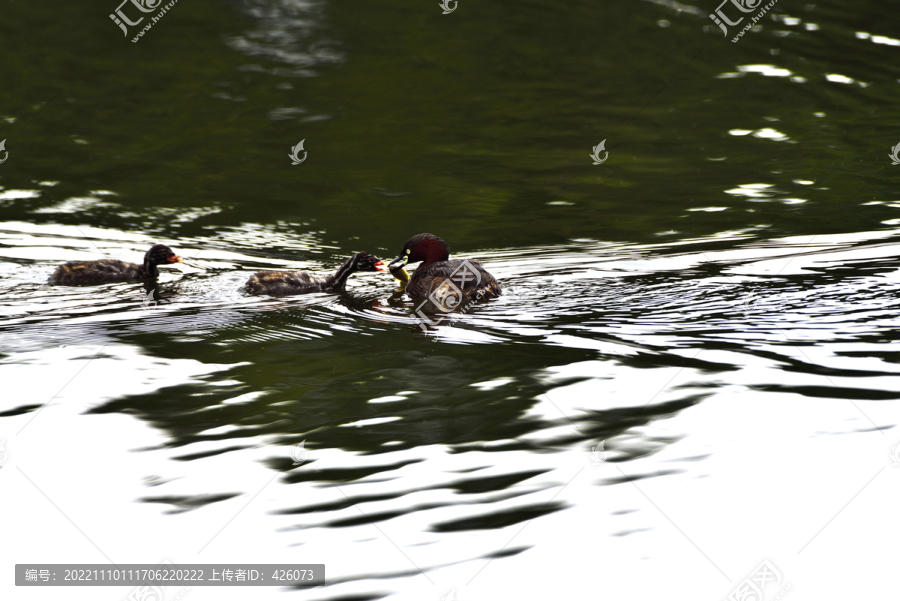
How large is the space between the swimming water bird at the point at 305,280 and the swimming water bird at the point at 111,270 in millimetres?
1403

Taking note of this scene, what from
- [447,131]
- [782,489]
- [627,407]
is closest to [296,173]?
[447,131]

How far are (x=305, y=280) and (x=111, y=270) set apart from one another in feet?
7.32

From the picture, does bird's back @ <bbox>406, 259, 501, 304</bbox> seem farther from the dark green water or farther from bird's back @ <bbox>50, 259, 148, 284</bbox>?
bird's back @ <bbox>50, 259, 148, 284</bbox>

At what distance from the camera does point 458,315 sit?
8492mm

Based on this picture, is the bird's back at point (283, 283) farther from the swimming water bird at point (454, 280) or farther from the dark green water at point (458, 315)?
the swimming water bird at point (454, 280)

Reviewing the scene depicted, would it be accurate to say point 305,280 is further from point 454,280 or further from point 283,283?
point 454,280

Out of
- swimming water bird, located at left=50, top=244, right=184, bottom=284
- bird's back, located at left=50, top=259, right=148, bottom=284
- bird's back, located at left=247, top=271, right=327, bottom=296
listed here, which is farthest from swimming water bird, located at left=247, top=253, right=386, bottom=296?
bird's back, located at left=50, top=259, right=148, bottom=284

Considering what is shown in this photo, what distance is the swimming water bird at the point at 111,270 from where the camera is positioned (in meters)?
10.1

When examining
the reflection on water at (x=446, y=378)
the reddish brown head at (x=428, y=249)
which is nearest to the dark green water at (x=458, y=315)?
the reflection on water at (x=446, y=378)

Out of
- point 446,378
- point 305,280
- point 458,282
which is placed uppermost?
point 458,282

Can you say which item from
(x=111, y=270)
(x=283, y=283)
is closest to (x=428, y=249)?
(x=283, y=283)

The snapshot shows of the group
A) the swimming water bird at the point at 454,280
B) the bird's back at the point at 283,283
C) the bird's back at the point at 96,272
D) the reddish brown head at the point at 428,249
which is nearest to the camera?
the swimming water bird at the point at 454,280

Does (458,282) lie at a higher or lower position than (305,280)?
higher

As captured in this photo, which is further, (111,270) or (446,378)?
(111,270)
